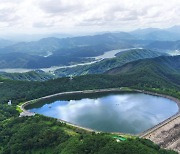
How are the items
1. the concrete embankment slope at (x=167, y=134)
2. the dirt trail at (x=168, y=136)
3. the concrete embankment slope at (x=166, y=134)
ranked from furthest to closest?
the concrete embankment slope at (x=167, y=134)
the concrete embankment slope at (x=166, y=134)
the dirt trail at (x=168, y=136)

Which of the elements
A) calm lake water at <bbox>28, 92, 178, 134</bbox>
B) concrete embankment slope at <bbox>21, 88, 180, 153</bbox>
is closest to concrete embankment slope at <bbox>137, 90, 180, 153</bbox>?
concrete embankment slope at <bbox>21, 88, 180, 153</bbox>

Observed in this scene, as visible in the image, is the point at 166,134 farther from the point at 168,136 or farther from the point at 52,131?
the point at 52,131

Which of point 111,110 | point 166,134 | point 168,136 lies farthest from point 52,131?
point 111,110

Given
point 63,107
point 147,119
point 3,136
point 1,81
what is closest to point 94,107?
point 63,107

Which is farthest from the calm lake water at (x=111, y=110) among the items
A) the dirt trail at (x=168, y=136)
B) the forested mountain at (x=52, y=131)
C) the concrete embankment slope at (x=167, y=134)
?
the forested mountain at (x=52, y=131)

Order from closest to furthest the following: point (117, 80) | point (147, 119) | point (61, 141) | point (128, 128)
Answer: point (61, 141) → point (128, 128) → point (147, 119) → point (117, 80)

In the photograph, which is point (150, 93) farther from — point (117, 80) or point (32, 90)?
point (32, 90)

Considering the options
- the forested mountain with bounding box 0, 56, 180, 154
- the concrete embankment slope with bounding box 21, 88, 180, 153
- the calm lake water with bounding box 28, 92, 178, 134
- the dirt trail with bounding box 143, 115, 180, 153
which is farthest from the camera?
the calm lake water with bounding box 28, 92, 178, 134

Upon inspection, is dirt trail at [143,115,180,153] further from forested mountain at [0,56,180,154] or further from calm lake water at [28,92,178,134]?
forested mountain at [0,56,180,154]

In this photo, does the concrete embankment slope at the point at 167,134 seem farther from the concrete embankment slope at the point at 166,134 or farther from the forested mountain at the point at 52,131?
the forested mountain at the point at 52,131
